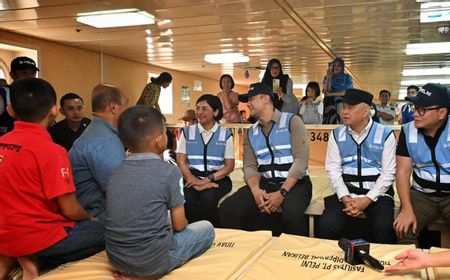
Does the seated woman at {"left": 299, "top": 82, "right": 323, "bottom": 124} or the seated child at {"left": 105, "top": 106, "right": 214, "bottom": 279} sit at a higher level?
the seated woman at {"left": 299, "top": 82, "right": 323, "bottom": 124}

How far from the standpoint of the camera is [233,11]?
4.49m

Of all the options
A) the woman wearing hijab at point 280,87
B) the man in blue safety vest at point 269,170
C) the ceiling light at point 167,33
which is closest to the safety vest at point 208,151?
the man in blue safety vest at point 269,170

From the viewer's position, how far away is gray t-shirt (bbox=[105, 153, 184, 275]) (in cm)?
165

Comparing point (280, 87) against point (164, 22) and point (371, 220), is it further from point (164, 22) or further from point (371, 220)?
point (371, 220)

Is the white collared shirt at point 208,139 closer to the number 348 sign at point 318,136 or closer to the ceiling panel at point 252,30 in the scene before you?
the ceiling panel at point 252,30

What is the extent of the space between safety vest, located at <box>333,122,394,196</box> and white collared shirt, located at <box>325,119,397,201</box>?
1.1 inches

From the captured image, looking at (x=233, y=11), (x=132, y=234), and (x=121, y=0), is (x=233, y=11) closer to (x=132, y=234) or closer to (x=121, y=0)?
(x=121, y=0)

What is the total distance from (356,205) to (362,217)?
14cm

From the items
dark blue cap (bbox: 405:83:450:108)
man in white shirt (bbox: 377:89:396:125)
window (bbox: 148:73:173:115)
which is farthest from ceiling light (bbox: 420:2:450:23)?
window (bbox: 148:73:173:115)

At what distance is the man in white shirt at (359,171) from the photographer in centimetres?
255

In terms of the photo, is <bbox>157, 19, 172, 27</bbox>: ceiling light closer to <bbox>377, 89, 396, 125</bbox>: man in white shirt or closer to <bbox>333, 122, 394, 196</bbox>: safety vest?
<bbox>333, 122, 394, 196</bbox>: safety vest

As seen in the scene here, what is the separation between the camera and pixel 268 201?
2803mm

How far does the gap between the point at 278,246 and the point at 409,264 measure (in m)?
0.68

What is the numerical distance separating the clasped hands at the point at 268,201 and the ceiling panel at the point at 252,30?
223 centimetres
